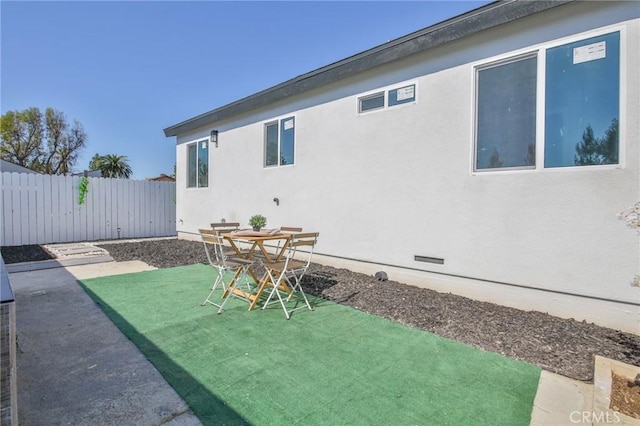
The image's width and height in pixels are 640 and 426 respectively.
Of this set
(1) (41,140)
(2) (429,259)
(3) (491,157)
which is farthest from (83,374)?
(1) (41,140)

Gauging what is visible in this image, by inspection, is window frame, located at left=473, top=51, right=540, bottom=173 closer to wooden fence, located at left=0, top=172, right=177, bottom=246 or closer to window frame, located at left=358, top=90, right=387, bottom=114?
window frame, located at left=358, top=90, right=387, bottom=114

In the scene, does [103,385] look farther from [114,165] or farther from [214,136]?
[114,165]

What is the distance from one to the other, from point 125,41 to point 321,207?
853cm

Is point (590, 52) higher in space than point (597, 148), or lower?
higher

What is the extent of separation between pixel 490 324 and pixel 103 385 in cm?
383

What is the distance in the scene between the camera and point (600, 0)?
352 cm

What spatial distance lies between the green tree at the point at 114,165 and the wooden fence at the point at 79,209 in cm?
2225

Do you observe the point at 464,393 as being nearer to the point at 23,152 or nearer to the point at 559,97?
the point at 559,97

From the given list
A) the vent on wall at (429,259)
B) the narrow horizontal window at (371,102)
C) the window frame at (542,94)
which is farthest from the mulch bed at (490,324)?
the narrow horizontal window at (371,102)

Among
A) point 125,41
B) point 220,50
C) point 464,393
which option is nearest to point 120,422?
point 464,393

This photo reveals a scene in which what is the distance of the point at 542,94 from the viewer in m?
3.86

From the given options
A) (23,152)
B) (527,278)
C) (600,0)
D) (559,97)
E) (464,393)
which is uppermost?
(23,152)

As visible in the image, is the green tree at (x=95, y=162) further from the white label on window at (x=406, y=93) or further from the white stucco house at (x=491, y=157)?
the white label on window at (x=406, y=93)

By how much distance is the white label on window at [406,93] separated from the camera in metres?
5.07
